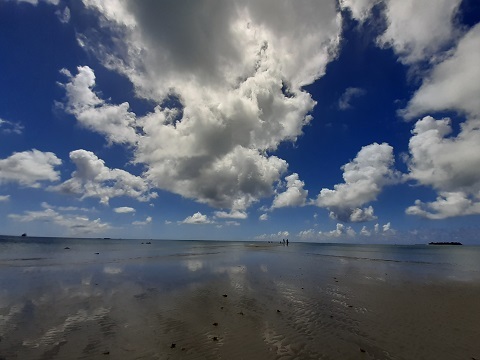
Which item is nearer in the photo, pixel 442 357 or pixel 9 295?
pixel 442 357

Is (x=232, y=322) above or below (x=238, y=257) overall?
below

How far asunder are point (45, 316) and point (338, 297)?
749 inches

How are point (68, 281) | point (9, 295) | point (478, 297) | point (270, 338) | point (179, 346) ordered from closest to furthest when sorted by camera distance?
point (179, 346) < point (270, 338) < point (9, 295) < point (478, 297) < point (68, 281)

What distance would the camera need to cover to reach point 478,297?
830 inches

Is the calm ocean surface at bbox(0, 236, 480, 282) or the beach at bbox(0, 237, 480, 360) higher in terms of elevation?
the calm ocean surface at bbox(0, 236, 480, 282)

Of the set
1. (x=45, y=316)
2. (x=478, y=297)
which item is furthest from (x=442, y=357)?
(x=45, y=316)

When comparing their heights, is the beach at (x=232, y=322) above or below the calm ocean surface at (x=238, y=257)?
below

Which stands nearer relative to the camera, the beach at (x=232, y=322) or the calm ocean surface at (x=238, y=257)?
the beach at (x=232, y=322)

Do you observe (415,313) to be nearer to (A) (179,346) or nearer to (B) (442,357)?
(B) (442,357)

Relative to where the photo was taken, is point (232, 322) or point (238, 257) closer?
point (232, 322)

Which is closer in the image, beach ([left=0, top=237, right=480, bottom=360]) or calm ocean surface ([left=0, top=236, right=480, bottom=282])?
beach ([left=0, top=237, right=480, bottom=360])

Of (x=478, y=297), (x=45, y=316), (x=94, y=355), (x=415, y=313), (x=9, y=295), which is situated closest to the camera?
(x=94, y=355)

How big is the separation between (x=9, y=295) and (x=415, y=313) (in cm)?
2790

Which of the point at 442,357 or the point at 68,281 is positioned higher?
the point at 68,281
